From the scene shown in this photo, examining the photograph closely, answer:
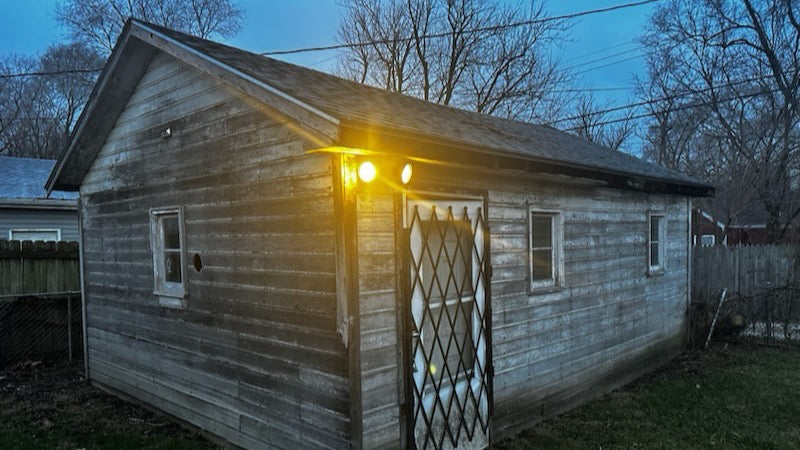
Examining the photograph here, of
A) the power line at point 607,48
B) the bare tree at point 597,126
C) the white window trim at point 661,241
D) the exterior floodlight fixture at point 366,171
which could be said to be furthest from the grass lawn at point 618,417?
the bare tree at point 597,126

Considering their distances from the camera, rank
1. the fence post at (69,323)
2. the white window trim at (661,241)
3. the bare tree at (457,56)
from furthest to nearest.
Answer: the bare tree at (457,56)
the fence post at (69,323)
the white window trim at (661,241)

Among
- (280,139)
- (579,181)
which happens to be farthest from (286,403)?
(579,181)

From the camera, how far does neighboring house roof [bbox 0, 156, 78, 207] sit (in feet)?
38.0

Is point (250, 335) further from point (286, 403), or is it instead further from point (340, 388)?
point (340, 388)

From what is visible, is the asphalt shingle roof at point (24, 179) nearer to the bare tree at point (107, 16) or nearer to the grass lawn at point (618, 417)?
the grass lawn at point (618, 417)

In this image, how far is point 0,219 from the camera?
1152 cm

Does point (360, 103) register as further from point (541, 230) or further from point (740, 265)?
point (740, 265)

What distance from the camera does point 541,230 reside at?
571 centimetres

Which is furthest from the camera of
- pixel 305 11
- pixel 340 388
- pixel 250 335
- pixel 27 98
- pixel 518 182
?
pixel 27 98

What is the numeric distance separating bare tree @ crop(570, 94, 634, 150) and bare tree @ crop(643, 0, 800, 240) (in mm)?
3179

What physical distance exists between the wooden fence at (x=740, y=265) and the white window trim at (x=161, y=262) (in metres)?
10.9

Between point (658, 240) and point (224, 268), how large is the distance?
6475mm

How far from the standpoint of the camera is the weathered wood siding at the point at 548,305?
12.5ft

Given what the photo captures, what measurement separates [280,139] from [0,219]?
1102 centimetres
